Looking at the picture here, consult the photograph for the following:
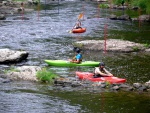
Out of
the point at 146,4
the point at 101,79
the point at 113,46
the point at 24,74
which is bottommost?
the point at 113,46

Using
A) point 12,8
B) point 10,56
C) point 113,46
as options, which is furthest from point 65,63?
point 12,8

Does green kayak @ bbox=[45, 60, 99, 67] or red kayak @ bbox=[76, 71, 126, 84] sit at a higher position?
red kayak @ bbox=[76, 71, 126, 84]

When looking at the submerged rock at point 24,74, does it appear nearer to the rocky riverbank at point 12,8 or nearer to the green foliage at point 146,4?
the green foliage at point 146,4

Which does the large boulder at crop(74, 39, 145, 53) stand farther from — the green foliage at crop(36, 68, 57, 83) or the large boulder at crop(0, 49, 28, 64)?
the green foliage at crop(36, 68, 57, 83)

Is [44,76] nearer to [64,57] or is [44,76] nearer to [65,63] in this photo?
[65,63]

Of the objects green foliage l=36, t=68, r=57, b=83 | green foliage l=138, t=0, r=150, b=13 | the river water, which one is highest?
green foliage l=138, t=0, r=150, b=13

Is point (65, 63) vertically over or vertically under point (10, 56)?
under

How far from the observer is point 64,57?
27031 mm

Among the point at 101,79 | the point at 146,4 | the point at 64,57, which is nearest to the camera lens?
the point at 101,79

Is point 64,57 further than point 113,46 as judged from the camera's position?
No

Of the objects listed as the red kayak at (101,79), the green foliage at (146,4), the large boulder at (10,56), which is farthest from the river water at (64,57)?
the green foliage at (146,4)

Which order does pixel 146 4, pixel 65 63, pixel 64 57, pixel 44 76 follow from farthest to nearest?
pixel 146 4 → pixel 64 57 → pixel 65 63 → pixel 44 76

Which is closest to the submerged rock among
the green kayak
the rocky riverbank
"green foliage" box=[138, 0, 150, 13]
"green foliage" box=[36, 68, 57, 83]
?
"green foliage" box=[36, 68, 57, 83]

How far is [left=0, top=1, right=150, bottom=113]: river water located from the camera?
16406 mm
